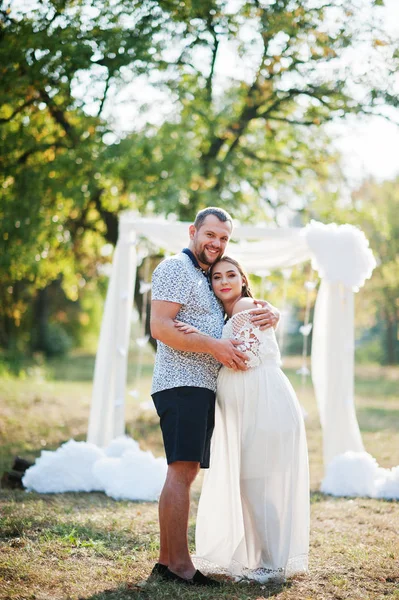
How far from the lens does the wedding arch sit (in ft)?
19.8

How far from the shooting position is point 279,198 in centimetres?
1031

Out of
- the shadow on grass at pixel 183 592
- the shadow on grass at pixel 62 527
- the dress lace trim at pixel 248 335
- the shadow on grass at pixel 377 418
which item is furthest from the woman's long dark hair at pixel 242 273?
the shadow on grass at pixel 377 418

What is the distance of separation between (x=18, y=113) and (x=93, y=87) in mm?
1055

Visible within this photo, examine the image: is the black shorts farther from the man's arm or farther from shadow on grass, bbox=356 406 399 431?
shadow on grass, bbox=356 406 399 431

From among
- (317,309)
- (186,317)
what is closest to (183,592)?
(186,317)

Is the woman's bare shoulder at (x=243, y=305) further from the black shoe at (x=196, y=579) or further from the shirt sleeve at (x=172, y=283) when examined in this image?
the black shoe at (x=196, y=579)

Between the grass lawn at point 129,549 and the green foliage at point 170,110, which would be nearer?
the grass lawn at point 129,549

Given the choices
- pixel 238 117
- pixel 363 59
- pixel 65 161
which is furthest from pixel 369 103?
pixel 65 161

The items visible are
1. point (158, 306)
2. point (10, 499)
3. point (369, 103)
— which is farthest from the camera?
point (369, 103)

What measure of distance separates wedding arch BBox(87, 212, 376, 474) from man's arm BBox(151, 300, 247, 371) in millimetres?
2759

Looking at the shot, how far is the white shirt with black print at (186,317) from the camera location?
11.5 ft

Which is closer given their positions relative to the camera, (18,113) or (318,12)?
(318,12)

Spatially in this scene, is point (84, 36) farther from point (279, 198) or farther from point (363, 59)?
point (279, 198)

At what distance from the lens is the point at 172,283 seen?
11.4ft
